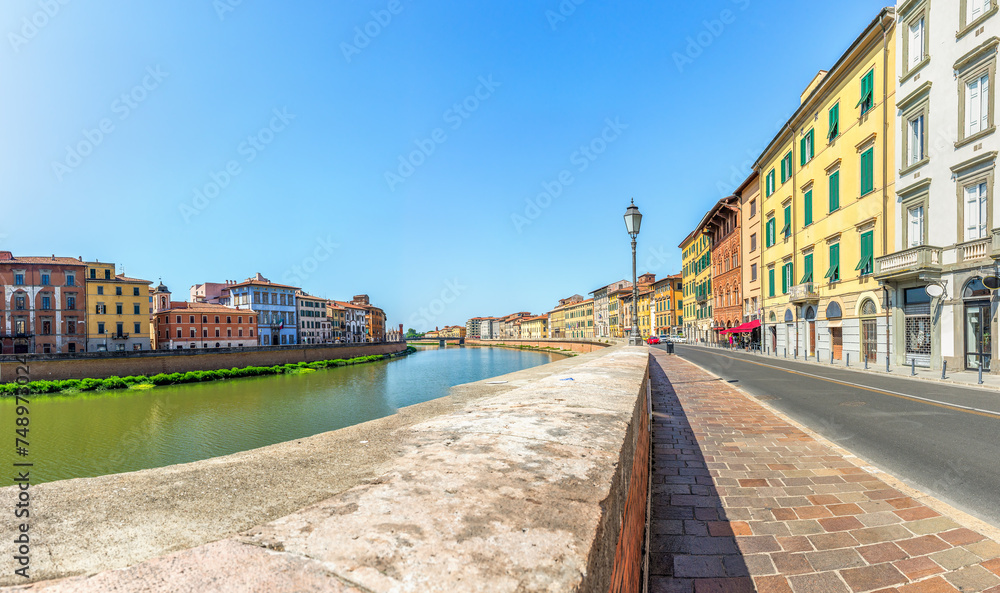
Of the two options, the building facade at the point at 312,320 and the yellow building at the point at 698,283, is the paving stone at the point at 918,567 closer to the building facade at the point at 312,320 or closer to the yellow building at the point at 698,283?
the yellow building at the point at 698,283

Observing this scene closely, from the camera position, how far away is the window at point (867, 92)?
1932 cm

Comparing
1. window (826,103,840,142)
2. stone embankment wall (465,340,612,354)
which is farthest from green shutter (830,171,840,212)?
stone embankment wall (465,340,612,354)

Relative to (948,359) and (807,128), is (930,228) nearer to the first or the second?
(948,359)

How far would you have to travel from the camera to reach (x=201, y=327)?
57.1m

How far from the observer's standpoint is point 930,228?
1633cm

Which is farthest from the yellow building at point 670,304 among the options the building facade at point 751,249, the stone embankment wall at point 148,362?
the stone embankment wall at point 148,362

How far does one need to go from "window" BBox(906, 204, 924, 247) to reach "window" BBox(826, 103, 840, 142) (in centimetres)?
669

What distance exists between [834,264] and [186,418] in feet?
107

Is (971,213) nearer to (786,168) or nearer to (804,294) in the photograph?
(804,294)

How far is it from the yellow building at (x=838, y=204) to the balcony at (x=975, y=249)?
11.9 feet

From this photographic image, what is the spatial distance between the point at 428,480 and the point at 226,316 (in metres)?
68.7

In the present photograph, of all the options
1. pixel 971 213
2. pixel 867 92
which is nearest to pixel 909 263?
pixel 971 213

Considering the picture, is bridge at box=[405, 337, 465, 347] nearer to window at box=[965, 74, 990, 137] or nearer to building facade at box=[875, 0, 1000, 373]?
building facade at box=[875, 0, 1000, 373]

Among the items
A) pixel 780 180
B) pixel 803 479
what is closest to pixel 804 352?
pixel 780 180
